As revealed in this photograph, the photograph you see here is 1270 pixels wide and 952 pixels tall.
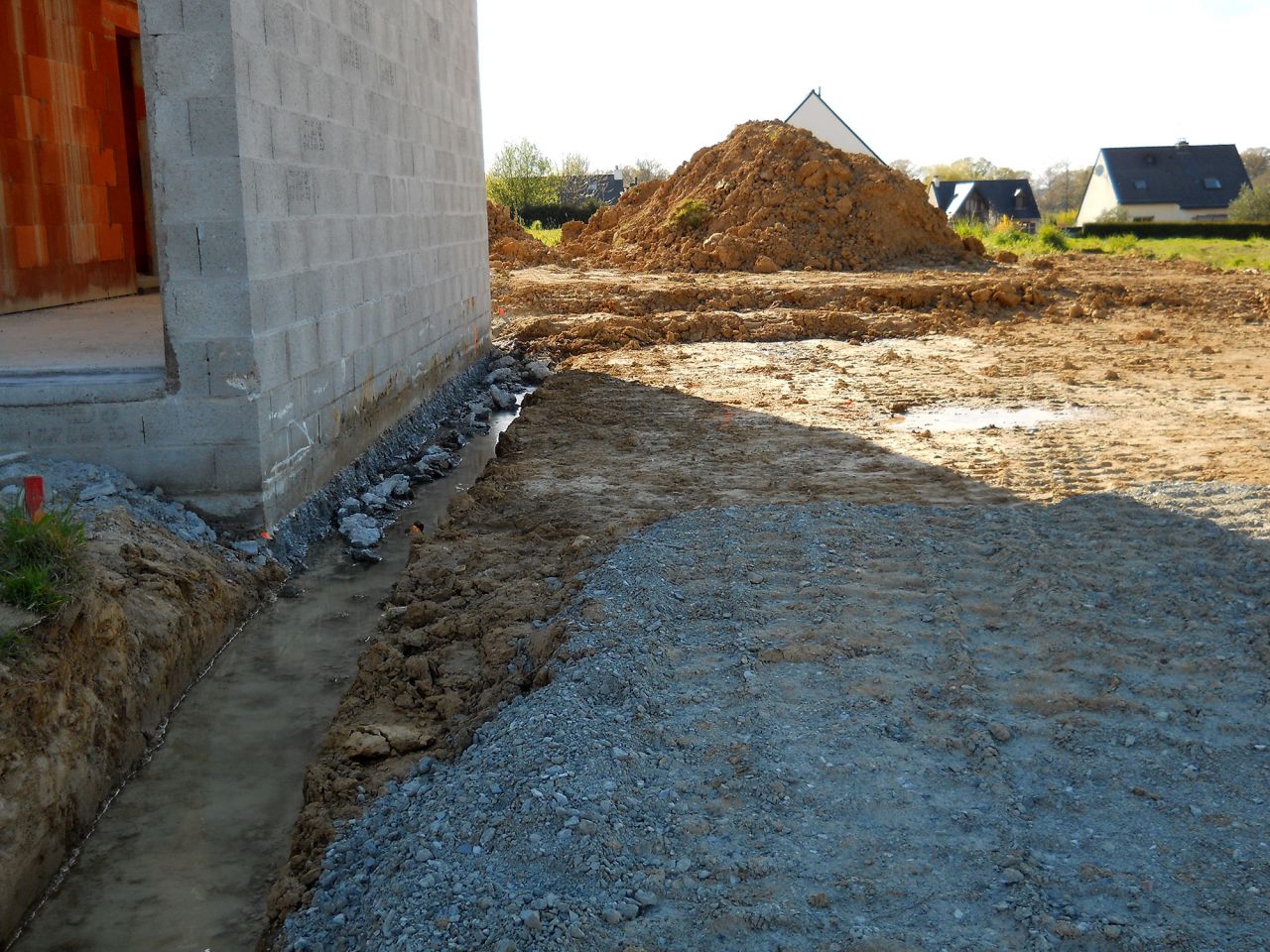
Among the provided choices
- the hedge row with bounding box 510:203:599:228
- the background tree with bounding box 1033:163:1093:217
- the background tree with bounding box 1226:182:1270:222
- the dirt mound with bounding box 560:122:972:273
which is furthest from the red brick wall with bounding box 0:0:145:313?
the background tree with bounding box 1033:163:1093:217

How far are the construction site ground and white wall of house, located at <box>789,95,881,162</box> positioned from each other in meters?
34.1

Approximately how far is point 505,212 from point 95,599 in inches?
916

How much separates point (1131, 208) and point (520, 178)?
30781mm

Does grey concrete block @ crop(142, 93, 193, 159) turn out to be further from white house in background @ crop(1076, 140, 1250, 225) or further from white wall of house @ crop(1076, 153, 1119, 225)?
white wall of house @ crop(1076, 153, 1119, 225)

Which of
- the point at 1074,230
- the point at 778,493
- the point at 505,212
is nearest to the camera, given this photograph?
the point at 778,493

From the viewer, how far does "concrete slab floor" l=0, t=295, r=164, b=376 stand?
6238 millimetres

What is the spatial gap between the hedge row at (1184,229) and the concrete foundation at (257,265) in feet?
99.8

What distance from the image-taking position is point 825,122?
135 ft

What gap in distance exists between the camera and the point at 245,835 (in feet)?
12.8

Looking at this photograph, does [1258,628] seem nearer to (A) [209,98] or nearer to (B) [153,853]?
(B) [153,853]

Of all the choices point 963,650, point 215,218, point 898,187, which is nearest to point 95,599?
point 215,218

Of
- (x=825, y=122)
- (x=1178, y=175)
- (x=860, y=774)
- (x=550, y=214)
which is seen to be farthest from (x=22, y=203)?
(x=1178, y=175)

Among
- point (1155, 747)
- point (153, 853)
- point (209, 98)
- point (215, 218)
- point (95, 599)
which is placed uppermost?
point (209, 98)

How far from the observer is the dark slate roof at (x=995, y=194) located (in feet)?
182
